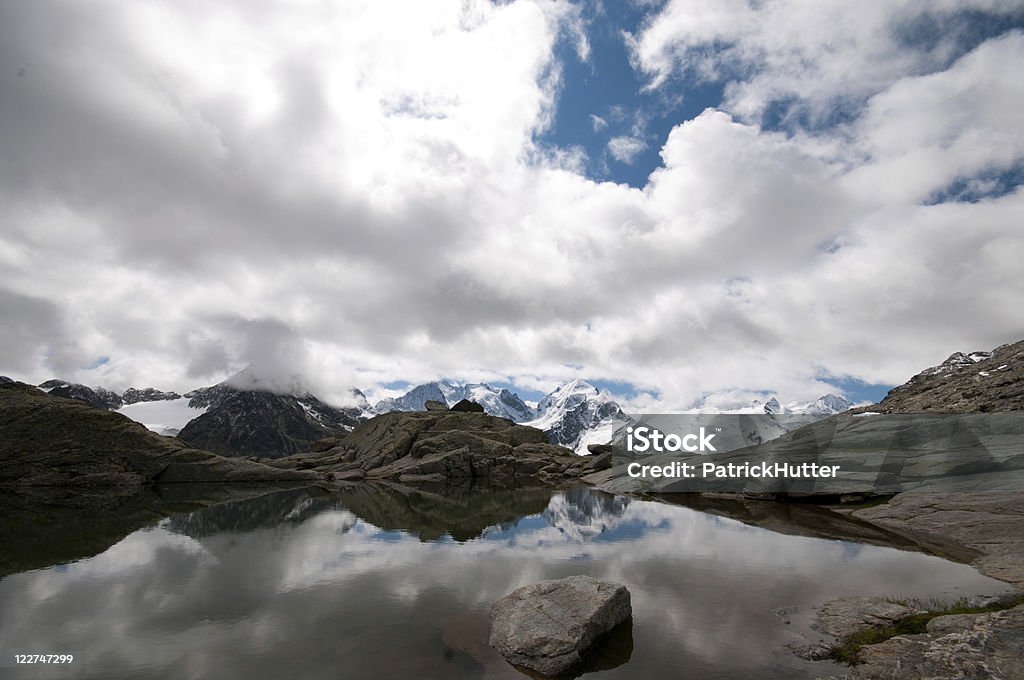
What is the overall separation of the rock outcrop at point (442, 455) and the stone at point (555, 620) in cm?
8246

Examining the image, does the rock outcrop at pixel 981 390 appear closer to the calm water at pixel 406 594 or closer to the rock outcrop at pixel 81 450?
the calm water at pixel 406 594

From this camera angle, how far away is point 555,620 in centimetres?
1580

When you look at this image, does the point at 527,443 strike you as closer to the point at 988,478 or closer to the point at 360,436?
the point at 360,436

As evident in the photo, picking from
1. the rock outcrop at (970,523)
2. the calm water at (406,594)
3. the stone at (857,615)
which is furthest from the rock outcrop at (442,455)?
the stone at (857,615)

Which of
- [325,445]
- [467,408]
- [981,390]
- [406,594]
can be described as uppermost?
[467,408]

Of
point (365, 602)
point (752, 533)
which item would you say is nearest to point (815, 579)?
point (752, 533)

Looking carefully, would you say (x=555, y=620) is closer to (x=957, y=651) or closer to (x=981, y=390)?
(x=957, y=651)

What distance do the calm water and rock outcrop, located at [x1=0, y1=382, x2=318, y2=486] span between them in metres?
53.8

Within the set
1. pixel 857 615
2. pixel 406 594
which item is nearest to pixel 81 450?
pixel 406 594

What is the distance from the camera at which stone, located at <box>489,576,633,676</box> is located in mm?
14516

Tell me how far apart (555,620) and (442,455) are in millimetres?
88838

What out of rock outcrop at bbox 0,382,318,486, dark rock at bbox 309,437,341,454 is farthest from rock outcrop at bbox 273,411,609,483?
rock outcrop at bbox 0,382,318,486

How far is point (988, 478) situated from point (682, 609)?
4195 centimetres

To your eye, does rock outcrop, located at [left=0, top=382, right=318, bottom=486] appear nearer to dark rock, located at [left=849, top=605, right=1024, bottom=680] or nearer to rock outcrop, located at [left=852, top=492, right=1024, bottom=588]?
dark rock, located at [left=849, top=605, right=1024, bottom=680]
